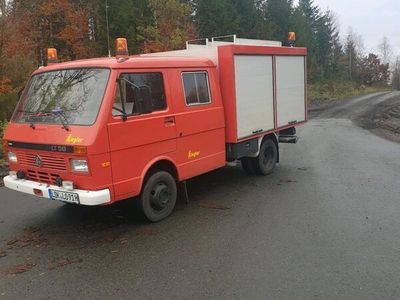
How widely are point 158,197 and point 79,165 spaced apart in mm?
1403

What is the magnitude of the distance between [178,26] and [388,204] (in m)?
24.7

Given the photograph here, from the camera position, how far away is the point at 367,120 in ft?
68.8

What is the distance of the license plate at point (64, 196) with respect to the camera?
223 inches

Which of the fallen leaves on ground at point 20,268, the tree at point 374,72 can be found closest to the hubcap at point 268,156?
the fallen leaves on ground at point 20,268

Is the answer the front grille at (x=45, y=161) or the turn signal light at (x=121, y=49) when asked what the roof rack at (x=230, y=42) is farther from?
the front grille at (x=45, y=161)

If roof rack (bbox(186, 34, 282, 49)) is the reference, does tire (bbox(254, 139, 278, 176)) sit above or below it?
below

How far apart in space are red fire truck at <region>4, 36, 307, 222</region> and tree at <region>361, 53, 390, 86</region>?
2723 inches

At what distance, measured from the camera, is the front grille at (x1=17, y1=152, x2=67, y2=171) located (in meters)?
5.82

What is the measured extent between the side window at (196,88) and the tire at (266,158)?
2.26 metres

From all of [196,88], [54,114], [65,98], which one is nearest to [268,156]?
[196,88]

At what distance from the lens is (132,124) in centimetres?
610

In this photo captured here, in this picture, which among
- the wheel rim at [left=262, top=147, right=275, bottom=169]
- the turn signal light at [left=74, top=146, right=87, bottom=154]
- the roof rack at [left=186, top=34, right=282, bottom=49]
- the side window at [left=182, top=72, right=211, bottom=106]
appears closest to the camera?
the turn signal light at [left=74, top=146, right=87, bottom=154]

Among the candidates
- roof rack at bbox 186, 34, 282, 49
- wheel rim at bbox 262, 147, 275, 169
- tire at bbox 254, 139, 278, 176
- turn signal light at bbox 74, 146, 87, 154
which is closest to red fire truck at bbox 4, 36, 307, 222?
turn signal light at bbox 74, 146, 87, 154

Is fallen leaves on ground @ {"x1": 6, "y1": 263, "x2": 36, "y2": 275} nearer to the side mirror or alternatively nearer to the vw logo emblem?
the vw logo emblem
